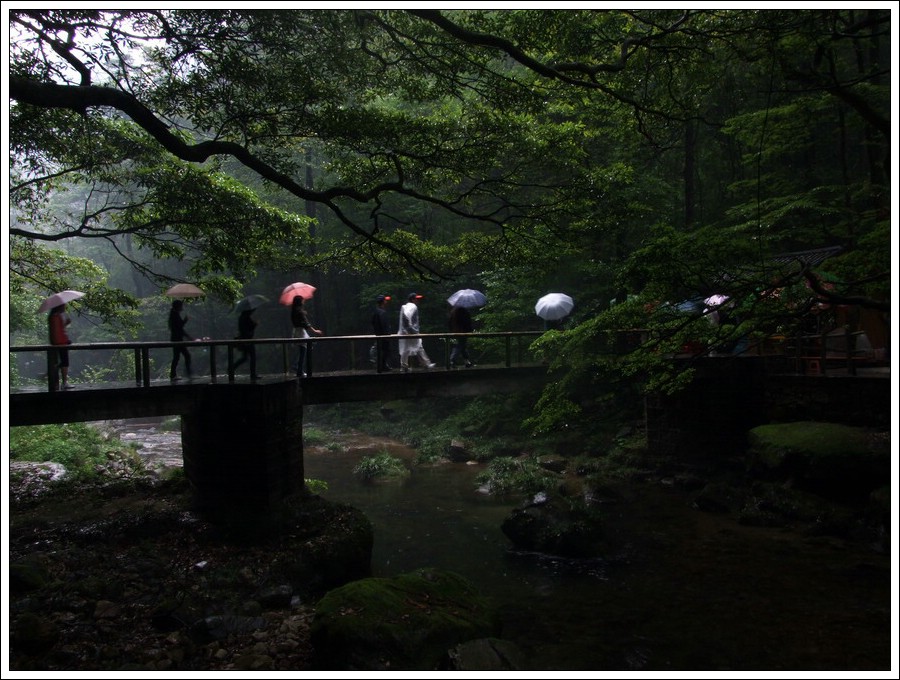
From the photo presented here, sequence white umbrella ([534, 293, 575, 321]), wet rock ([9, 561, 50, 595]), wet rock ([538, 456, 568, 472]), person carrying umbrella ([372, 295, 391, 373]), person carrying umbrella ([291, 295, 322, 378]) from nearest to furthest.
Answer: wet rock ([9, 561, 50, 595]) < person carrying umbrella ([291, 295, 322, 378]) < person carrying umbrella ([372, 295, 391, 373]) < white umbrella ([534, 293, 575, 321]) < wet rock ([538, 456, 568, 472])

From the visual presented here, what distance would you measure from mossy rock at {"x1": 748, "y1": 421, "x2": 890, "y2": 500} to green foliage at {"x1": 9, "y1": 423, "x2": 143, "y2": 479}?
15029 millimetres

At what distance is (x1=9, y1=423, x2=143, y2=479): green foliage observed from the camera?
16234 mm

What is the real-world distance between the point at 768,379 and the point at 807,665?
912 centimetres

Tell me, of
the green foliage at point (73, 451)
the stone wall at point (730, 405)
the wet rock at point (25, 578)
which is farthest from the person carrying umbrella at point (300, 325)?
the stone wall at point (730, 405)

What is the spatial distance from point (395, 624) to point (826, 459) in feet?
30.5

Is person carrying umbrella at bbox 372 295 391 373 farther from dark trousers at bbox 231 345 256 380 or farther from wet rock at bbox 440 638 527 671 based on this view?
wet rock at bbox 440 638 527 671

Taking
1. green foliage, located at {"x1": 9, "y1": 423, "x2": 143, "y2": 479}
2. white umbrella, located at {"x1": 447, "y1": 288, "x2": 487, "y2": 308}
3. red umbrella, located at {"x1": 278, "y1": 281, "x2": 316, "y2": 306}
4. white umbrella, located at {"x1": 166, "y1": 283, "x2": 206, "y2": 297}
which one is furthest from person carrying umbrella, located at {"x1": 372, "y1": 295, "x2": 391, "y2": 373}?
green foliage, located at {"x1": 9, "y1": 423, "x2": 143, "y2": 479}

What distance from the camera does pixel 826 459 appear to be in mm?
11789

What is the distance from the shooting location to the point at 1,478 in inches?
155

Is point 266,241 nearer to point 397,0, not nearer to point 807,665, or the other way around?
point 397,0

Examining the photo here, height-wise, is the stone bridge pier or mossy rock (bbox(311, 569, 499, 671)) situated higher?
the stone bridge pier

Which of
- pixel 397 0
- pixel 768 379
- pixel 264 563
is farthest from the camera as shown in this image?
pixel 768 379

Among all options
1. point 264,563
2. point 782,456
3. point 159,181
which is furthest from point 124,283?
point 782,456

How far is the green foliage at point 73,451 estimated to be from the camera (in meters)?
16.2
